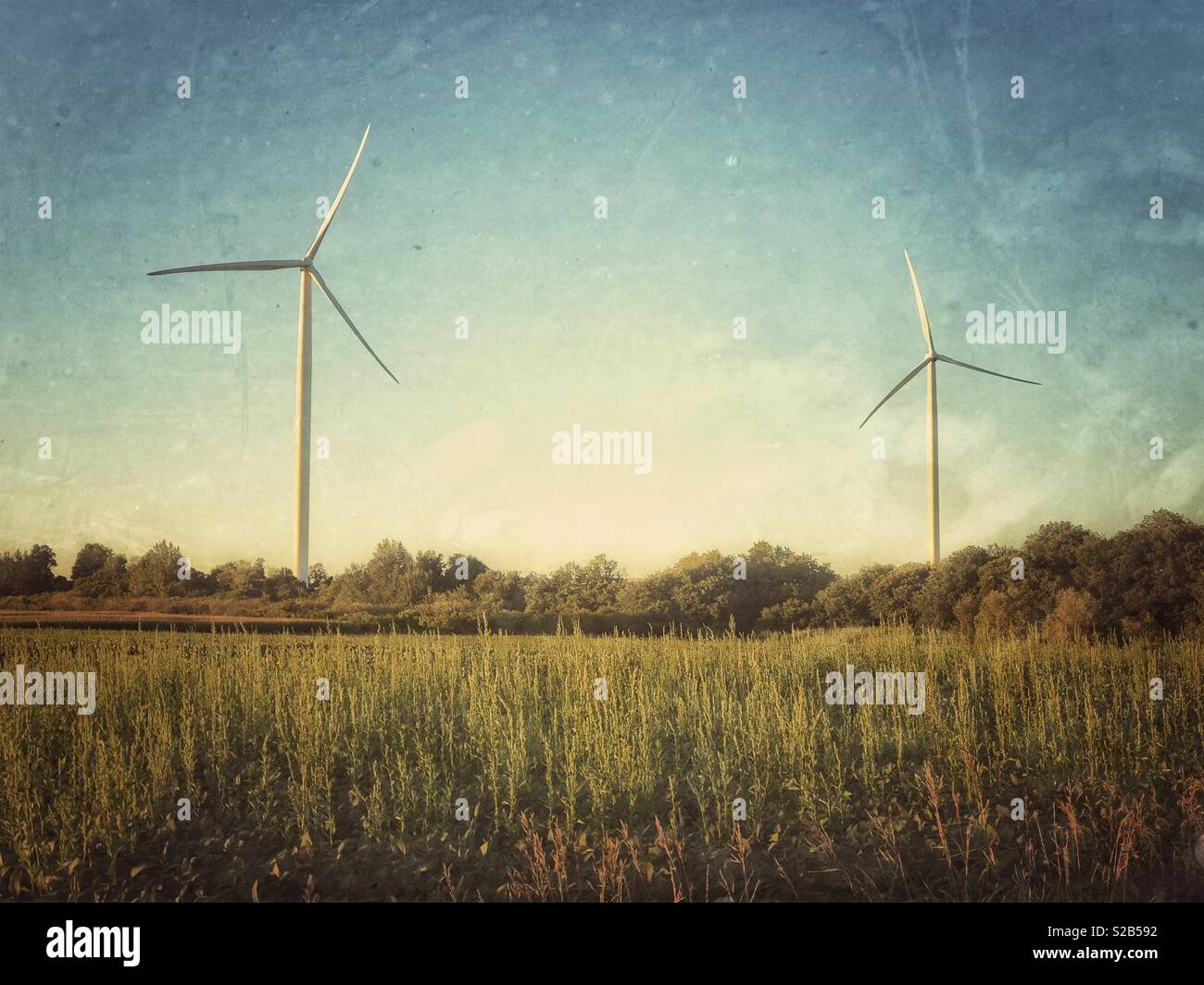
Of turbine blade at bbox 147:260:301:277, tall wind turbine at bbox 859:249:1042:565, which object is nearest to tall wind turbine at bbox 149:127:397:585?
turbine blade at bbox 147:260:301:277

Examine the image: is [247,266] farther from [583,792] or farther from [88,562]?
[583,792]

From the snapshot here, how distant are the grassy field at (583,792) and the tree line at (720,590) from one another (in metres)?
4.86

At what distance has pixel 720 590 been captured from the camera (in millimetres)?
29141

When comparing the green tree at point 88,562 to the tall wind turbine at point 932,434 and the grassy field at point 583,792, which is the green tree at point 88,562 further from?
the tall wind turbine at point 932,434

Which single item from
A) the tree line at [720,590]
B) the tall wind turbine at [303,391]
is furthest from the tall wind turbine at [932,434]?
the tall wind turbine at [303,391]

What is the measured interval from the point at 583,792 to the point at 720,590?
60.0ft

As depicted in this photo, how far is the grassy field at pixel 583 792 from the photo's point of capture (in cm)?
962

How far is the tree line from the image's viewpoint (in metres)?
21.6

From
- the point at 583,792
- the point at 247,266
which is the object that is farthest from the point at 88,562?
the point at 583,792

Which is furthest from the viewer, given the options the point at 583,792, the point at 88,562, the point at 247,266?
the point at 247,266

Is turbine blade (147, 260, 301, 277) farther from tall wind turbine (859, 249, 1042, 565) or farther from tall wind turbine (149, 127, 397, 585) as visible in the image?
tall wind turbine (859, 249, 1042, 565)

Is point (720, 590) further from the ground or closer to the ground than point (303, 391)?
closer to the ground

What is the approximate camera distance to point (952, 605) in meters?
31.1
